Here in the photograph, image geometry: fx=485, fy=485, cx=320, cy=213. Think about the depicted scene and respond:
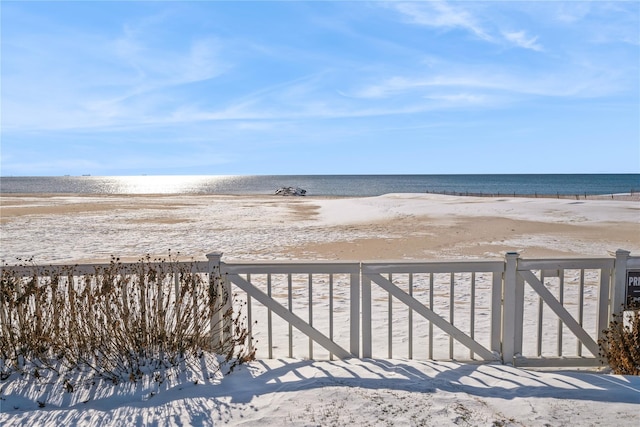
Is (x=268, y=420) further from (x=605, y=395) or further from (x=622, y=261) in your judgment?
(x=622, y=261)

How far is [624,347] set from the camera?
5.24 m

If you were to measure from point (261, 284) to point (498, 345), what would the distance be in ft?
19.2

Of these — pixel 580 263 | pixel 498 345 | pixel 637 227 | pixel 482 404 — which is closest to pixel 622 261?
pixel 580 263

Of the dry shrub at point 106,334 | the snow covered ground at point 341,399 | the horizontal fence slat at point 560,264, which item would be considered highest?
the horizontal fence slat at point 560,264

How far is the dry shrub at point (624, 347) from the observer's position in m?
5.15

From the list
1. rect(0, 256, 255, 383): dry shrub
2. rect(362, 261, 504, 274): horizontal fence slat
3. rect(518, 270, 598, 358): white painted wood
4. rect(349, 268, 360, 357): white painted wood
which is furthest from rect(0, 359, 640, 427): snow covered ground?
rect(362, 261, 504, 274): horizontal fence slat

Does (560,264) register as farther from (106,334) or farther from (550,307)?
(106,334)

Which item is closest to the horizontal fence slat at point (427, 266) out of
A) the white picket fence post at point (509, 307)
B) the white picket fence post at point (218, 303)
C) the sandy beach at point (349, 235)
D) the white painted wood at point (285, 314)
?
the white picket fence post at point (509, 307)

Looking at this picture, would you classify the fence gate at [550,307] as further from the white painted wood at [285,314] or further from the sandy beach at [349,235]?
the sandy beach at [349,235]

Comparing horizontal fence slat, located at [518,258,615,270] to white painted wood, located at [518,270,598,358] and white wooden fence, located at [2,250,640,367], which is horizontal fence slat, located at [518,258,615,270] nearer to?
white wooden fence, located at [2,250,640,367]

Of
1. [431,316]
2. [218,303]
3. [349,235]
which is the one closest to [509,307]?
[431,316]

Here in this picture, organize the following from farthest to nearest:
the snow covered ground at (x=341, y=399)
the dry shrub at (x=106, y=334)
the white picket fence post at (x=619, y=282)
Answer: the white picket fence post at (x=619, y=282) < the dry shrub at (x=106, y=334) < the snow covered ground at (x=341, y=399)

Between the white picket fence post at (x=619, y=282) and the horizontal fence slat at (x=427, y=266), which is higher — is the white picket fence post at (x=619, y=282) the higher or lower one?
the lower one

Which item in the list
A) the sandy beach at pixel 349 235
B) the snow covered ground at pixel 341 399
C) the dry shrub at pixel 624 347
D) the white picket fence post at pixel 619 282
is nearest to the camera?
the snow covered ground at pixel 341 399
